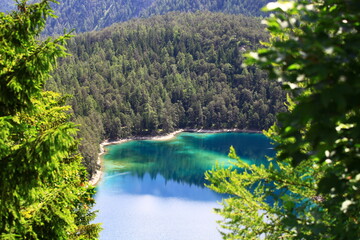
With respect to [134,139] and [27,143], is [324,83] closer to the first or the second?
[27,143]

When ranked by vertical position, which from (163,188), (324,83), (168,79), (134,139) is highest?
(168,79)

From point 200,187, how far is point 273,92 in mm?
67492

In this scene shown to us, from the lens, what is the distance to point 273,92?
380 feet

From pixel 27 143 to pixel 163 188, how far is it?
51.7 m

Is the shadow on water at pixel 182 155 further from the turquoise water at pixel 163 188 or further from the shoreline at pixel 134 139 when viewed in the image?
the shoreline at pixel 134 139

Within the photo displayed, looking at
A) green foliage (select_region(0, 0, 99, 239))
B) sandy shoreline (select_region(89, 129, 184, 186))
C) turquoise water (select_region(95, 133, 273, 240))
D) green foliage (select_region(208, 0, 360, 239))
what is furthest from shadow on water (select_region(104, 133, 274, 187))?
green foliage (select_region(208, 0, 360, 239))

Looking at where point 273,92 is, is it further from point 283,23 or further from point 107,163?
point 283,23

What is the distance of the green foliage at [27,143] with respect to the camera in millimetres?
5355

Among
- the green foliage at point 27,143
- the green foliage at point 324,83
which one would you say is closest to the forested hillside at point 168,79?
the green foliage at point 27,143

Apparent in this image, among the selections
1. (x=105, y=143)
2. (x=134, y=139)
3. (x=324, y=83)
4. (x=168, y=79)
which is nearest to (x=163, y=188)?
(x=105, y=143)

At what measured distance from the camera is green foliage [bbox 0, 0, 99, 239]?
5.36m

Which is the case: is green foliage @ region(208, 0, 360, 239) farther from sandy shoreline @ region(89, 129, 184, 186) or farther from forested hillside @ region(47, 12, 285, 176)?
forested hillside @ region(47, 12, 285, 176)

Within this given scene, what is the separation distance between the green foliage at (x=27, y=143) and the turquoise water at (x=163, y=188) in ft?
39.0

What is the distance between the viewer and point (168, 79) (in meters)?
122
